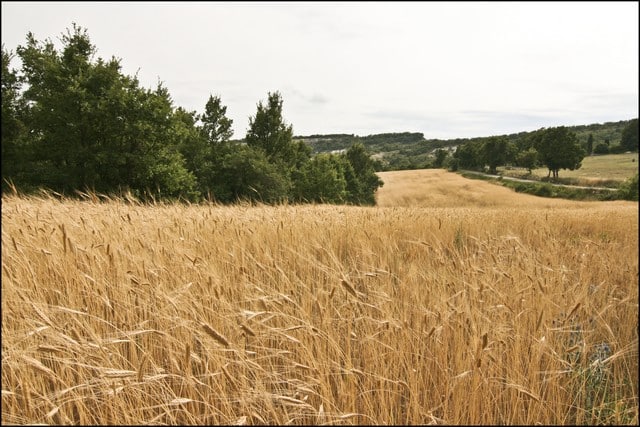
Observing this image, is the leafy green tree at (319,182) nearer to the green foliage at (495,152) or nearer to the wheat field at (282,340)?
the green foliage at (495,152)

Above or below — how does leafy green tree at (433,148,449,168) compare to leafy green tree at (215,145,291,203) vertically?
above

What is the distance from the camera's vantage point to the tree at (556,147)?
53.1 ft

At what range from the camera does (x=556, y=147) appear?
17203mm

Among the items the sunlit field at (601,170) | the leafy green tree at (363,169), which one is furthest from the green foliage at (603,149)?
the leafy green tree at (363,169)

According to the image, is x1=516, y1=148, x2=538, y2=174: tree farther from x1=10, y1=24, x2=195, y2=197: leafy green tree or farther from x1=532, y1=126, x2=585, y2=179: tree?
x1=10, y1=24, x2=195, y2=197: leafy green tree

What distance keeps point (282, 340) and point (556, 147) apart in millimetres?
19877

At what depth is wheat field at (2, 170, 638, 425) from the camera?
138cm

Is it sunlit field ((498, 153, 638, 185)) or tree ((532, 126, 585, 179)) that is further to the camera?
tree ((532, 126, 585, 179))

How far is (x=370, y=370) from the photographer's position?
5.27 feet

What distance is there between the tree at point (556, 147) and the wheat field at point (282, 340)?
15.7 metres

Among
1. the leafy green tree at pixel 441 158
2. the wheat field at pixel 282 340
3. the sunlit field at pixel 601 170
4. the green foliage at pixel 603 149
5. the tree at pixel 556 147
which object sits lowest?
the wheat field at pixel 282 340

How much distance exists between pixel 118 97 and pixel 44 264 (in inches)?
712

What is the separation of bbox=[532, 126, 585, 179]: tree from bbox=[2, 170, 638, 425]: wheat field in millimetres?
15691

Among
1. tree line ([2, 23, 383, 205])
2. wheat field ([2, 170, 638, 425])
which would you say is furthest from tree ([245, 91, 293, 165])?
wheat field ([2, 170, 638, 425])
